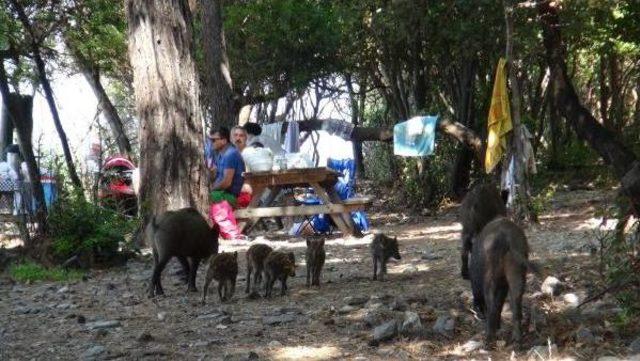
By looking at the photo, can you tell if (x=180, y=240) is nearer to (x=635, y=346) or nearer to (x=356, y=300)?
(x=356, y=300)

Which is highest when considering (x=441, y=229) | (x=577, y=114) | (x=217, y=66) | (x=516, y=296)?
(x=217, y=66)

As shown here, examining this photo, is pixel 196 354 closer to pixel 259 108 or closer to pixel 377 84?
pixel 377 84

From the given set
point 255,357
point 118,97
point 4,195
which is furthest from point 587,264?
point 118,97

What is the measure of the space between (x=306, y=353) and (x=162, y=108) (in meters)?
6.60

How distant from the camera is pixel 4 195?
14812 mm

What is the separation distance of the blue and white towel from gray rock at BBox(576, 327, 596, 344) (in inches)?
502

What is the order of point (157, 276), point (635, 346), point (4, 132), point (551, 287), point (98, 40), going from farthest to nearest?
point (98, 40) → point (4, 132) → point (157, 276) → point (551, 287) → point (635, 346)

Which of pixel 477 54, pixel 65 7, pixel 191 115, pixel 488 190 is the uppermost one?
pixel 65 7

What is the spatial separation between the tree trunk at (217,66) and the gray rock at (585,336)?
14275mm

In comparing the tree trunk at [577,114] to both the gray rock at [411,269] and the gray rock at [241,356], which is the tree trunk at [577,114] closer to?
the gray rock at [411,269]

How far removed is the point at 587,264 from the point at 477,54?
36.9ft

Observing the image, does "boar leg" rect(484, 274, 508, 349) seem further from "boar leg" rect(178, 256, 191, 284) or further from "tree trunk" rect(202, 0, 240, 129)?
"tree trunk" rect(202, 0, 240, 129)

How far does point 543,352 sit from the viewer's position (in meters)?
5.22

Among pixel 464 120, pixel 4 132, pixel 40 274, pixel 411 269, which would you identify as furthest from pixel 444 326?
pixel 464 120
